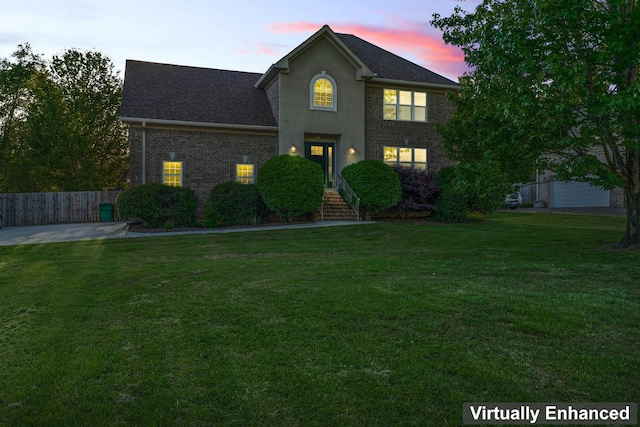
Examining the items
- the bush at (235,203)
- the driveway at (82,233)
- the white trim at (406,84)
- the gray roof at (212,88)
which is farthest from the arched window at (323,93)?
the driveway at (82,233)

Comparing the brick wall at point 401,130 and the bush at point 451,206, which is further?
the brick wall at point 401,130

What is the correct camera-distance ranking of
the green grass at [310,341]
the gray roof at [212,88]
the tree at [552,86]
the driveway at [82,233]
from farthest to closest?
the gray roof at [212,88] < the driveway at [82,233] < the tree at [552,86] < the green grass at [310,341]

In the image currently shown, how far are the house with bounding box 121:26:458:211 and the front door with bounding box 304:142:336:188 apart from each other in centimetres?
5

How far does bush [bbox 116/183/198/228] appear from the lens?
1631cm

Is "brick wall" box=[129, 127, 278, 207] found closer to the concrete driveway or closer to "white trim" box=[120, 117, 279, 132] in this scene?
"white trim" box=[120, 117, 279, 132]

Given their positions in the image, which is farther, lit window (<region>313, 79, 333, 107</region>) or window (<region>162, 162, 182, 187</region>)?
lit window (<region>313, 79, 333, 107</region>)

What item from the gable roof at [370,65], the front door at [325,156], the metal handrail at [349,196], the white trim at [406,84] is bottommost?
the metal handrail at [349,196]

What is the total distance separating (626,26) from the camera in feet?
28.5

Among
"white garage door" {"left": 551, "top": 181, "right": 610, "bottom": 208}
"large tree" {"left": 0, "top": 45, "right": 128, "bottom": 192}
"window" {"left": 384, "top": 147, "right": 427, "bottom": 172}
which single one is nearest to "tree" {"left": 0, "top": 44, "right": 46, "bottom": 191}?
"large tree" {"left": 0, "top": 45, "right": 128, "bottom": 192}

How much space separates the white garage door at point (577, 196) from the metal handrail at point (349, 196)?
17.6 meters

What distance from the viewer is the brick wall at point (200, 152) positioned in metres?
19.2

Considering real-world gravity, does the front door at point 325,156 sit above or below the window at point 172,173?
above

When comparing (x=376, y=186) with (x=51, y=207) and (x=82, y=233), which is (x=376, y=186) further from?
(x=51, y=207)

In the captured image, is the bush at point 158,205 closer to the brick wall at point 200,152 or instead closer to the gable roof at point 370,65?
the brick wall at point 200,152
